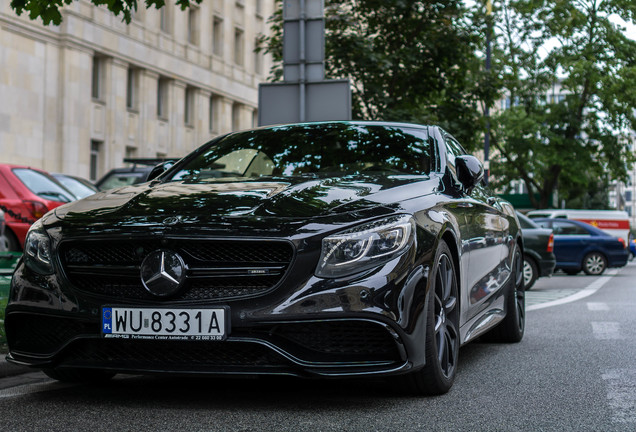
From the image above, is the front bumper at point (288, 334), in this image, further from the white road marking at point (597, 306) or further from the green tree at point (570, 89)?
the green tree at point (570, 89)

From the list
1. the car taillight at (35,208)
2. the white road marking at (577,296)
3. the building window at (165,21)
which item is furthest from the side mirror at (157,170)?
the building window at (165,21)

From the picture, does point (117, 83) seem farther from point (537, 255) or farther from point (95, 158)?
point (537, 255)

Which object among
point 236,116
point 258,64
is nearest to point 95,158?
point 236,116

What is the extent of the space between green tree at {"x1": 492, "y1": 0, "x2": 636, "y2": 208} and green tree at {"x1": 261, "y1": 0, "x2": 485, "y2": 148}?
18725 mm

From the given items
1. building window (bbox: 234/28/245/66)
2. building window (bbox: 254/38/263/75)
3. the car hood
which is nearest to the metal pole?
the car hood

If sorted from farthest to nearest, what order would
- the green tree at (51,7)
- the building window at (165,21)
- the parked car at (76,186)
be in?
the building window at (165,21) < the parked car at (76,186) < the green tree at (51,7)

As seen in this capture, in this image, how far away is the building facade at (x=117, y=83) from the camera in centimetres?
3219

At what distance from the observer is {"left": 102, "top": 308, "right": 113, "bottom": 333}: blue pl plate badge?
4633 millimetres

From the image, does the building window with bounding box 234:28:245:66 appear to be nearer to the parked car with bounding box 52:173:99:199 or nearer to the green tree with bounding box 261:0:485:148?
the green tree with bounding box 261:0:485:148

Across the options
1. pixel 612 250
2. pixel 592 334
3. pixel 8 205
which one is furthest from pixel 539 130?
pixel 592 334

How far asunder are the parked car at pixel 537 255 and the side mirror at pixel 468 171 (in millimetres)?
11993

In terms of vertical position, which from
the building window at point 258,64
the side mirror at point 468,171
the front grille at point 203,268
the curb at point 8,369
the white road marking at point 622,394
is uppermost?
the building window at point 258,64

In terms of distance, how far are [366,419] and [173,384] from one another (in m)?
1.52

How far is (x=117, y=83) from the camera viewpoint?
36.8 meters
